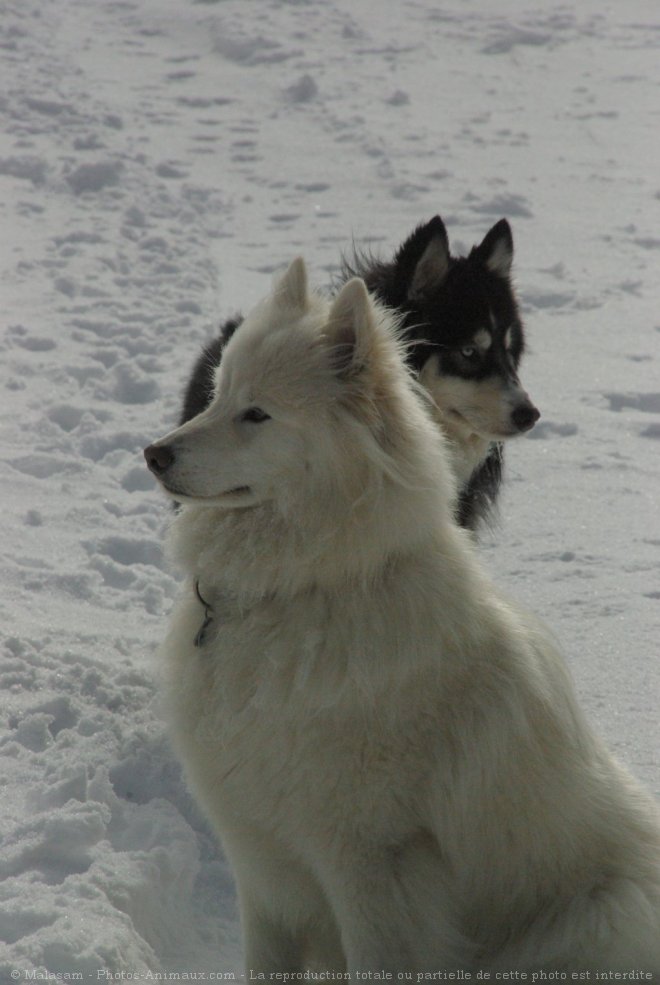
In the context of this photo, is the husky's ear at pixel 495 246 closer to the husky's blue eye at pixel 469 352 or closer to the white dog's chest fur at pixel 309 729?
the husky's blue eye at pixel 469 352

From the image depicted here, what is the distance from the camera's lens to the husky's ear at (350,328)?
2484 millimetres

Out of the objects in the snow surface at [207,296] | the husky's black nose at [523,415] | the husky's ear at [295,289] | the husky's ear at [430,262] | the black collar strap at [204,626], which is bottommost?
the snow surface at [207,296]

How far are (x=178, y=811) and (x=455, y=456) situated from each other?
5.21 ft

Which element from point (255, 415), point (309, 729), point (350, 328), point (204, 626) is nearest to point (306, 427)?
point (255, 415)

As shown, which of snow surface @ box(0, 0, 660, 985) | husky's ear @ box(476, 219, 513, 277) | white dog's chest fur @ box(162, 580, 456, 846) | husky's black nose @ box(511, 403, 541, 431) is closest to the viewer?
white dog's chest fur @ box(162, 580, 456, 846)

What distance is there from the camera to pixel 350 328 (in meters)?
2.54

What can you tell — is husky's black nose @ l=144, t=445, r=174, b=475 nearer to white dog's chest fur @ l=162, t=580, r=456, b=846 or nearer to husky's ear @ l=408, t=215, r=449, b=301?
white dog's chest fur @ l=162, t=580, r=456, b=846

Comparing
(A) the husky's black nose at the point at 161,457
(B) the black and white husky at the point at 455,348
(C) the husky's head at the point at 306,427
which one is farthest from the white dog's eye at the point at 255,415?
(B) the black and white husky at the point at 455,348

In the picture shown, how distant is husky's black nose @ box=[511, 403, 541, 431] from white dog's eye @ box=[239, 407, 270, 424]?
1.81 metres

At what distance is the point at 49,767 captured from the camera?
3252mm

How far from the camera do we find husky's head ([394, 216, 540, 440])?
4176mm

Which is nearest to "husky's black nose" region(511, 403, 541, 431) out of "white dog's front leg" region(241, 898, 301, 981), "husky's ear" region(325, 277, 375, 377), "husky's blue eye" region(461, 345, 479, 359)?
"husky's blue eye" region(461, 345, 479, 359)

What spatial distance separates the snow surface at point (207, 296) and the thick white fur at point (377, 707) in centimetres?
64

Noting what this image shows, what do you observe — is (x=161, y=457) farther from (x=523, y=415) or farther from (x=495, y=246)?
(x=495, y=246)
